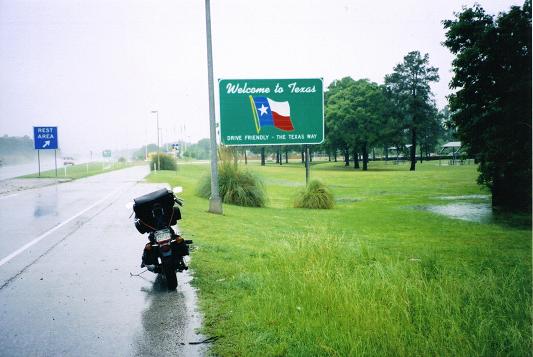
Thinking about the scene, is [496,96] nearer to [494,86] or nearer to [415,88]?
[494,86]

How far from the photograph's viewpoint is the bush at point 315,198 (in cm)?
2069

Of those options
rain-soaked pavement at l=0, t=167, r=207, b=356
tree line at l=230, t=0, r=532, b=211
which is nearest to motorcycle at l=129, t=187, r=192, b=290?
rain-soaked pavement at l=0, t=167, r=207, b=356

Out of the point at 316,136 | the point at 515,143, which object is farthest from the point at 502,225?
the point at 316,136

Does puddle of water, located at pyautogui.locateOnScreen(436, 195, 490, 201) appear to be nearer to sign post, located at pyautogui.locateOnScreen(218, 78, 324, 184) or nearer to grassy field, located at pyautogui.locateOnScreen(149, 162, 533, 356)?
sign post, located at pyautogui.locateOnScreen(218, 78, 324, 184)

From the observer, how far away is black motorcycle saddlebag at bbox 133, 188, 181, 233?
21.3ft

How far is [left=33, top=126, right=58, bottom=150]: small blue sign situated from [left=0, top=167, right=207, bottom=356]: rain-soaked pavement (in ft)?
101

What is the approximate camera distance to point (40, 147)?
38750mm

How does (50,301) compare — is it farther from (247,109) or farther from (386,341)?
(247,109)

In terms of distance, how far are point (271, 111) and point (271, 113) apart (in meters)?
0.10

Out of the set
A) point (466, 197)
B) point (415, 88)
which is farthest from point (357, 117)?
point (466, 197)

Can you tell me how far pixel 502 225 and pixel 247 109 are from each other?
12042mm

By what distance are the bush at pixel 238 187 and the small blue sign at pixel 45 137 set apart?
24.8 metres

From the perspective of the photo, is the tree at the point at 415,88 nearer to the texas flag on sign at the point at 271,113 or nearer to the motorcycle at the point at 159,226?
the texas flag on sign at the point at 271,113

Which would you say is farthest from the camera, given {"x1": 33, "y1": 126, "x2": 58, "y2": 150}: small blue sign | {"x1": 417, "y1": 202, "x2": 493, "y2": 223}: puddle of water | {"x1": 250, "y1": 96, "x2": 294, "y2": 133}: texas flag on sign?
{"x1": 33, "y1": 126, "x2": 58, "y2": 150}: small blue sign
